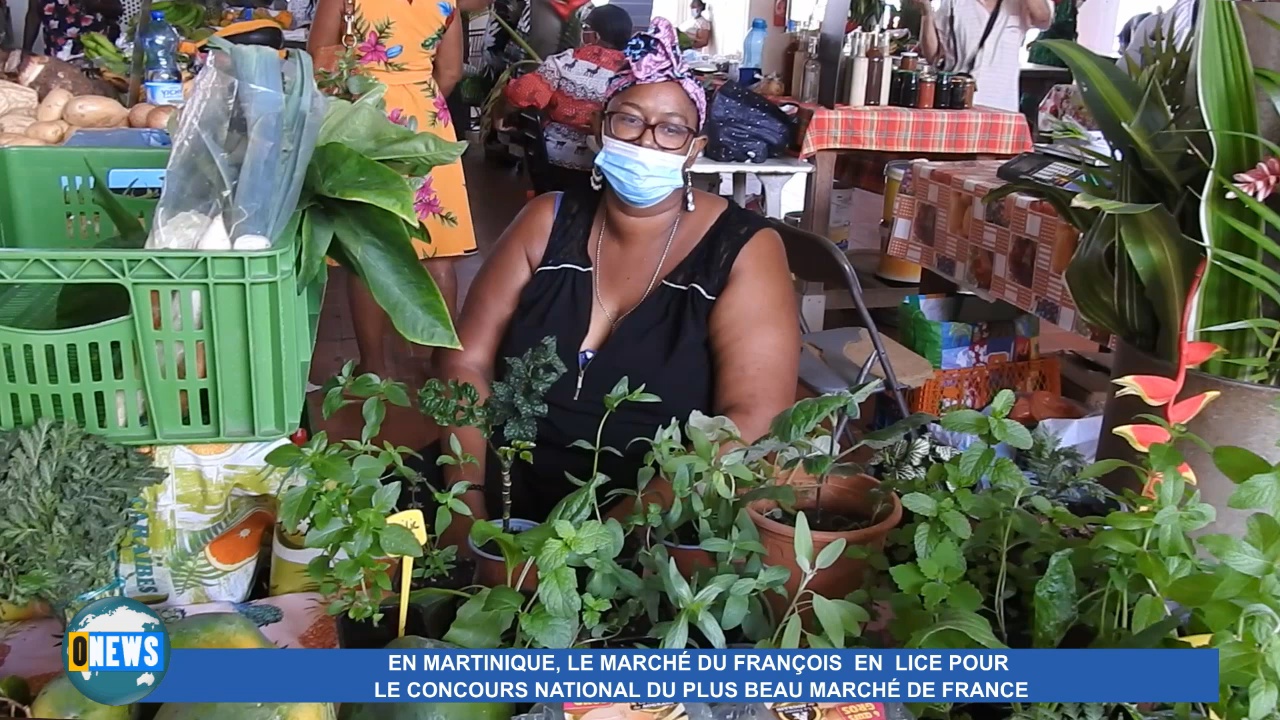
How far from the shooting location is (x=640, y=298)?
1743mm

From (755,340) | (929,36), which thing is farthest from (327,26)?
(929,36)

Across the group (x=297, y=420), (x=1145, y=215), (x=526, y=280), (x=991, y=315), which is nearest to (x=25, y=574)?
(x=297, y=420)

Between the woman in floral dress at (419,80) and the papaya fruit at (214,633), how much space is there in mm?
1823

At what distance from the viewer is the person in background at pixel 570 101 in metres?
3.23

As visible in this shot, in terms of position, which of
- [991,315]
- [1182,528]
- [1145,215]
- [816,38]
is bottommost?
[991,315]

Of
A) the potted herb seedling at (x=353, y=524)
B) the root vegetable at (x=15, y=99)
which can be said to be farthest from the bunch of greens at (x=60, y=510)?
the root vegetable at (x=15, y=99)

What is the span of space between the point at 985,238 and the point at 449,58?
1.58m

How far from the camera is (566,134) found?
3.27 metres

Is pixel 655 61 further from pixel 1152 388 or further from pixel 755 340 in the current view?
pixel 1152 388

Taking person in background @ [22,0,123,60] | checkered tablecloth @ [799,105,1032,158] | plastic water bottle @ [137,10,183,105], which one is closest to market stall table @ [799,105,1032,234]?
checkered tablecloth @ [799,105,1032,158]

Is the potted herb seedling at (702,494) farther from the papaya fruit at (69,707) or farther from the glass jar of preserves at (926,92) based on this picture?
the glass jar of preserves at (926,92)

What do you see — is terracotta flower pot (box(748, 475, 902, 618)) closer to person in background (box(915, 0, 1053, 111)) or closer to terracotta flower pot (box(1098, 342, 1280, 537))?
Answer: terracotta flower pot (box(1098, 342, 1280, 537))

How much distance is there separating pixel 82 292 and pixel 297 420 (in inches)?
8.6

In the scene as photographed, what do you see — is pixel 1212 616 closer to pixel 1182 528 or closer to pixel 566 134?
pixel 1182 528
